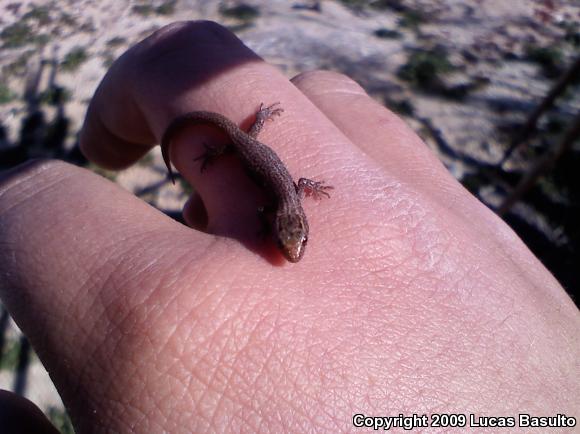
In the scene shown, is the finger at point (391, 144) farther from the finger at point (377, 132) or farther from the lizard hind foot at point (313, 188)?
the lizard hind foot at point (313, 188)

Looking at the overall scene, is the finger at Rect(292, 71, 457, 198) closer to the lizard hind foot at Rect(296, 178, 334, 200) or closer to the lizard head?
the lizard hind foot at Rect(296, 178, 334, 200)

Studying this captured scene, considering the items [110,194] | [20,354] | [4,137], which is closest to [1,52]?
[4,137]

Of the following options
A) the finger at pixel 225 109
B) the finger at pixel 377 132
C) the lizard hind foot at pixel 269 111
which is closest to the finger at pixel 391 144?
the finger at pixel 377 132

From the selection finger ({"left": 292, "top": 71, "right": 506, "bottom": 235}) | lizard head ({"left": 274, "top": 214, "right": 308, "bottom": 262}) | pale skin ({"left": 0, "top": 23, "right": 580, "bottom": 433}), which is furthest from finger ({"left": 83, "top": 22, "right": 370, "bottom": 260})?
finger ({"left": 292, "top": 71, "right": 506, "bottom": 235})

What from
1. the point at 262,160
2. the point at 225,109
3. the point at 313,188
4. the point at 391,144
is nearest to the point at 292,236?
the point at 313,188

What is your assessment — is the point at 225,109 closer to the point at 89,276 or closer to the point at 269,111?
the point at 269,111
